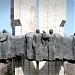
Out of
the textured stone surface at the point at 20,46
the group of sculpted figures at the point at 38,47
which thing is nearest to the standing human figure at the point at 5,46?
the group of sculpted figures at the point at 38,47

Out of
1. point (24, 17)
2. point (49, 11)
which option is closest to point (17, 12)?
point (24, 17)

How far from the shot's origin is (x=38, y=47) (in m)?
11.2

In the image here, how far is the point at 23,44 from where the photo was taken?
11406 millimetres

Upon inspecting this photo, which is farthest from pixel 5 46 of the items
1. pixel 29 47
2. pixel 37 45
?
pixel 37 45

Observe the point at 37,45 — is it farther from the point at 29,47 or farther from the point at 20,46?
the point at 20,46

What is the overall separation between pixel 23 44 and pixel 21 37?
0.27m

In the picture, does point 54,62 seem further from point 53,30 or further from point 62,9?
point 62,9

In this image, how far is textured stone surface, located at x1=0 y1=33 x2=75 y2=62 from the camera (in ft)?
36.7

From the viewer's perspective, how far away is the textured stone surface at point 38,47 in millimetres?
11180

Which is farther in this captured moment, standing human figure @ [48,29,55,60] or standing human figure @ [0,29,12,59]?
standing human figure @ [0,29,12,59]

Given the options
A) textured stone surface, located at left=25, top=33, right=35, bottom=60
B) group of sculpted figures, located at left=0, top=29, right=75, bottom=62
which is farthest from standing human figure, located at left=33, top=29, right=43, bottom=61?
textured stone surface, located at left=25, top=33, right=35, bottom=60

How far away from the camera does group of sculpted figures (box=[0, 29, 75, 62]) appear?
36.7 ft

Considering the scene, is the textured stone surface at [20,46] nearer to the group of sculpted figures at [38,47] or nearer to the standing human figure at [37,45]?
the group of sculpted figures at [38,47]

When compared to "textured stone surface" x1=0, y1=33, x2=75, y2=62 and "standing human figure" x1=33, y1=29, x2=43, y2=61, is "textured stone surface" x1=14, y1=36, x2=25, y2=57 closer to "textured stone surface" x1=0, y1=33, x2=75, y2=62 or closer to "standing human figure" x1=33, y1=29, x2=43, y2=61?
"textured stone surface" x1=0, y1=33, x2=75, y2=62
